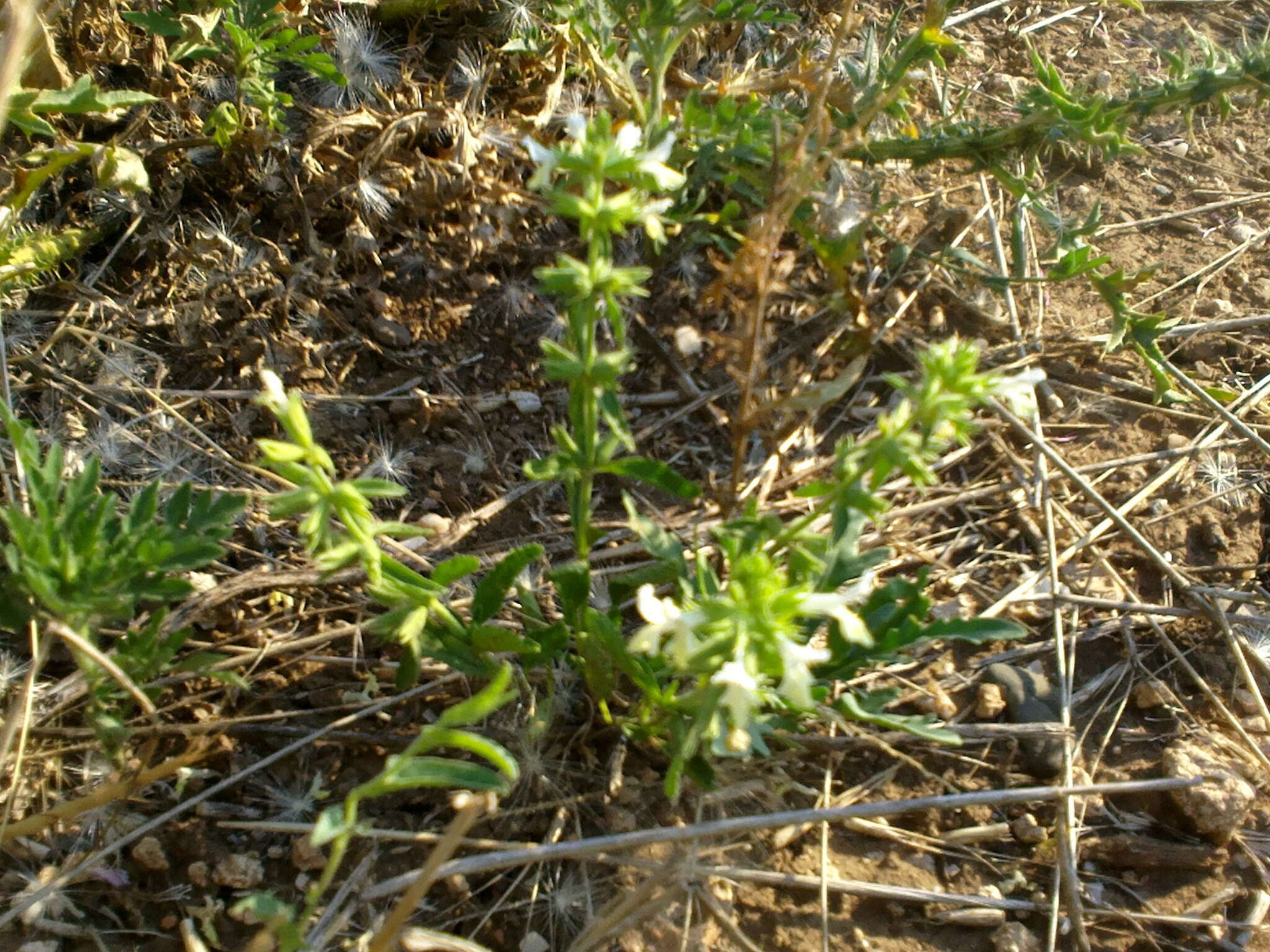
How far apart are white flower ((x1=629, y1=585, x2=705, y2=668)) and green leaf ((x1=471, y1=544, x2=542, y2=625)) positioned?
400 mm

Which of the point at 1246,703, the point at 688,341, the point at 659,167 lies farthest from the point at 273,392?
the point at 1246,703

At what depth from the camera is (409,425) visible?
2570 millimetres

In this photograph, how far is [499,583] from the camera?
1922 millimetres

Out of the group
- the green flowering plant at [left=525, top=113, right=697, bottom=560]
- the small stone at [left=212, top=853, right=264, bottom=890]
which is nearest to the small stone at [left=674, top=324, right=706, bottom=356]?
the green flowering plant at [left=525, top=113, right=697, bottom=560]

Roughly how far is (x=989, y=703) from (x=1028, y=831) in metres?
0.26

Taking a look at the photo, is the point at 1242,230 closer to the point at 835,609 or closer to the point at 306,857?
the point at 835,609

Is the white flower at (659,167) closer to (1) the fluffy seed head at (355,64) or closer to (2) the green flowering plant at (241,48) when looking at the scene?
(2) the green flowering plant at (241,48)

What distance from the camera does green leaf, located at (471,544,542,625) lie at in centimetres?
190

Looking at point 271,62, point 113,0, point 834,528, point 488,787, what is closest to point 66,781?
point 488,787

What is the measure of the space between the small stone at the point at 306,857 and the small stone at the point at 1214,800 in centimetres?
163

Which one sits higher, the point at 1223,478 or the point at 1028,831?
the point at 1223,478

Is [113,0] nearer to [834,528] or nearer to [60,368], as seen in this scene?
[60,368]

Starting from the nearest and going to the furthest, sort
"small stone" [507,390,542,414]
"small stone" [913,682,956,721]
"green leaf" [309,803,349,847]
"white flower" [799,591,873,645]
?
"green leaf" [309,803,349,847]
"white flower" [799,591,873,645]
"small stone" [913,682,956,721]
"small stone" [507,390,542,414]

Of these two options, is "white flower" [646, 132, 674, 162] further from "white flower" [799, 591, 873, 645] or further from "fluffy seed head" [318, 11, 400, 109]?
"fluffy seed head" [318, 11, 400, 109]
